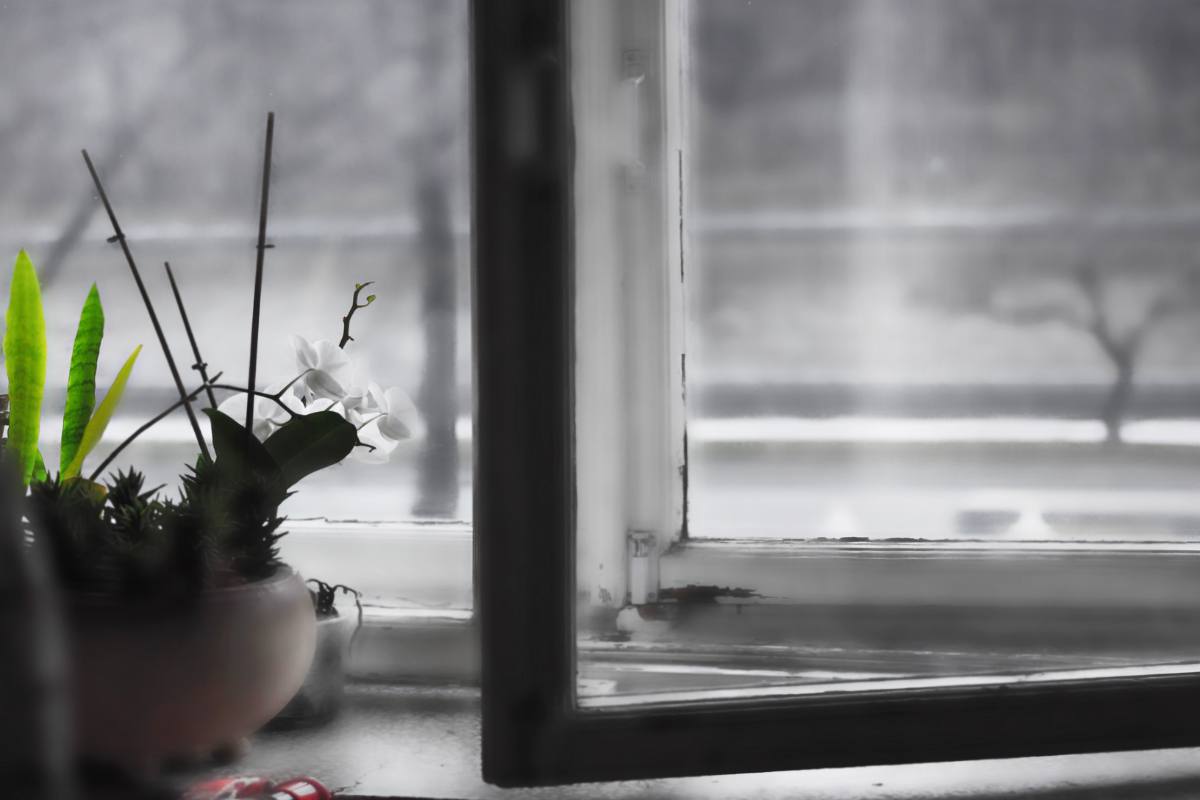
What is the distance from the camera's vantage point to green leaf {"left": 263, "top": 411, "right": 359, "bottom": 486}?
61 centimetres

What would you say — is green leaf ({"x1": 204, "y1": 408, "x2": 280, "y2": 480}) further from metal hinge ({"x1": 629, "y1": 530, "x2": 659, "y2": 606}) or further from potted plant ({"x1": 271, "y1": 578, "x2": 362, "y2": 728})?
metal hinge ({"x1": 629, "y1": 530, "x2": 659, "y2": 606})

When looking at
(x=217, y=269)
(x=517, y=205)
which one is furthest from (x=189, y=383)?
(x=517, y=205)

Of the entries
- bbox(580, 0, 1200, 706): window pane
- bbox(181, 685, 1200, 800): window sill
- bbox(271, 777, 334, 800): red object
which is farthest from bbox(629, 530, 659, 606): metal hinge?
bbox(271, 777, 334, 800): red object

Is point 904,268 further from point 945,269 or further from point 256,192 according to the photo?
point 256,192

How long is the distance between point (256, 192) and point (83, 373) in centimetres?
25

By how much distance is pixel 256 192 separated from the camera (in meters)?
0.86

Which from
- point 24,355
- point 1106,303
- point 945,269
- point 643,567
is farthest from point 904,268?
point 24,355

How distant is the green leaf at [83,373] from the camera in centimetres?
68

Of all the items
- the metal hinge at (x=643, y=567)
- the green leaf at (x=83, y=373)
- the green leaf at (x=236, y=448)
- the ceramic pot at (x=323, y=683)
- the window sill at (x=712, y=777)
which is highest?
the green leaf at (x=83, y=373)

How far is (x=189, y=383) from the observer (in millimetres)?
865

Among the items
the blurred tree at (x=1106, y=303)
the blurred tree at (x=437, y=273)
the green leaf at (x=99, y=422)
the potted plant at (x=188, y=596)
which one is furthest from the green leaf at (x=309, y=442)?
the blurred tree at (x=1106, y=303)

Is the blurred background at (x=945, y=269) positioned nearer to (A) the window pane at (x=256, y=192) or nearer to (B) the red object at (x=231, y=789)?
(A) the window pane at (x=256, y=192)

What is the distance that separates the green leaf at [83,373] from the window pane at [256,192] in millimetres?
167

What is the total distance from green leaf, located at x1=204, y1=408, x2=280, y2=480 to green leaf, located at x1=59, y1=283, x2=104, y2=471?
15 centimetres
